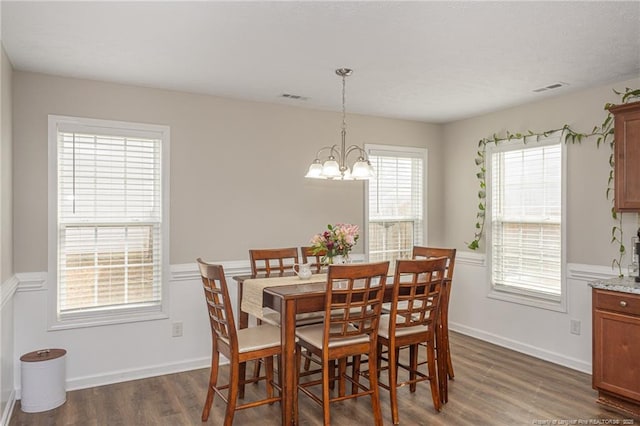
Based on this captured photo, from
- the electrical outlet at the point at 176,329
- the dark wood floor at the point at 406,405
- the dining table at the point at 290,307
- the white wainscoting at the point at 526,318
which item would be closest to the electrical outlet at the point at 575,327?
the white wainscoting at the point at 526,318

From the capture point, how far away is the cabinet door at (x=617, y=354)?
3.22 meters

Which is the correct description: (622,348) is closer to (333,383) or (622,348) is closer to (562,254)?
(562,254)

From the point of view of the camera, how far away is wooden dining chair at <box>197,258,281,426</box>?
2.85m

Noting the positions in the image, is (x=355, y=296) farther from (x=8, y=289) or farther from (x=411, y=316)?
(x=8, y=289)

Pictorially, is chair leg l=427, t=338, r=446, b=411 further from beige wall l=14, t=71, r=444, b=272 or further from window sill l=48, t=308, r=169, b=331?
window sill l=48, t=308, r=169, b=331

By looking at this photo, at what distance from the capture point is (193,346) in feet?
14.0

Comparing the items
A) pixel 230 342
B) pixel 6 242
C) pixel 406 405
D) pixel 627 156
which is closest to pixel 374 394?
pixel 406 405

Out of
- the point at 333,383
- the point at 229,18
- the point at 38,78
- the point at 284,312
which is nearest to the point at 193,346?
the point at 333,383

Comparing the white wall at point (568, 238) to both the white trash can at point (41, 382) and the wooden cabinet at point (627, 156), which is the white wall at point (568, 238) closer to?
the wooden cabinet at point (627, 156)

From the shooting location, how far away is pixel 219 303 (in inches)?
118

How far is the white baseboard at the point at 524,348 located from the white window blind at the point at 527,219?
0.54 m

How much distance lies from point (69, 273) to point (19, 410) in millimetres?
1049

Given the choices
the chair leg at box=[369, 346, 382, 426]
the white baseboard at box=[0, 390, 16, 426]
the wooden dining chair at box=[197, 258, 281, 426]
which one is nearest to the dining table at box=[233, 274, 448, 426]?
the wooden dining chair at box=[197, 258, 281, 426]

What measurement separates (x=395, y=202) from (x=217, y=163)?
2.23 m
